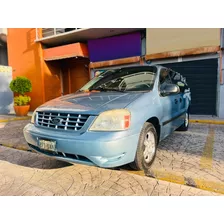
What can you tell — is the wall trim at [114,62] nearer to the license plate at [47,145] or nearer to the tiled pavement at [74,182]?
the tiled pavement at [74,182]

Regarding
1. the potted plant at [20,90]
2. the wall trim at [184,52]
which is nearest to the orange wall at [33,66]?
the potted plant at [20,90]

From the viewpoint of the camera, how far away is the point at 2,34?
1363cm

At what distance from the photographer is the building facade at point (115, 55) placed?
7348 millimetres

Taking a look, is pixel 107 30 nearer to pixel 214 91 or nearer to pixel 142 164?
pixel 214 91

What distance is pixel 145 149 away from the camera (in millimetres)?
2674

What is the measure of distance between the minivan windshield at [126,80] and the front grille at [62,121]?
3.37ft

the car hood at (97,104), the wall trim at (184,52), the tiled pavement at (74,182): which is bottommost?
the tiled pavement at (74,182)

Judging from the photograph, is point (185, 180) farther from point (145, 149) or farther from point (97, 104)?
point (97, 104)

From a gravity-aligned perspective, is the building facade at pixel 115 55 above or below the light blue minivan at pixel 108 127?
above

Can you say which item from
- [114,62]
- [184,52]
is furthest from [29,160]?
[184,52]

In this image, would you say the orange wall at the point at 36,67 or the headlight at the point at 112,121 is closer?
the headlight at the point at 112,121

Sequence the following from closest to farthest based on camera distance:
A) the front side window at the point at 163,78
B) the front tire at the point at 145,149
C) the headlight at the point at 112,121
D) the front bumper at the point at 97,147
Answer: the front bumper at the point at 97,147, the headlight at the point at 112,121, the front tire at the point at 145,149, the front side window at the point at 163,78
